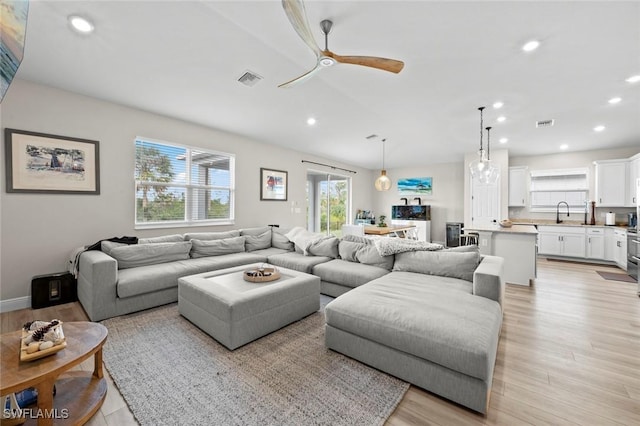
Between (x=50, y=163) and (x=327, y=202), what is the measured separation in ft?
20.2

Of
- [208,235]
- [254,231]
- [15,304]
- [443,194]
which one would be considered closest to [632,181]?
[443,194]

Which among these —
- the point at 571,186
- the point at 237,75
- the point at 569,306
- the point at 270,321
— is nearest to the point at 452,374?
the point at 270,321

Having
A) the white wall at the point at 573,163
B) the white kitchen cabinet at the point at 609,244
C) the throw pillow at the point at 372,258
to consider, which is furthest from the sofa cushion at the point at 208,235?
the white kitchen cabinet at the point at 609,244

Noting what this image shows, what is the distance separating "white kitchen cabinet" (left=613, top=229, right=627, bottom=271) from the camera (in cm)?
494

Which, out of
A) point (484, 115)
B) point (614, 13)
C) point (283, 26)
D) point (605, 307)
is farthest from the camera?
point (484, 115)

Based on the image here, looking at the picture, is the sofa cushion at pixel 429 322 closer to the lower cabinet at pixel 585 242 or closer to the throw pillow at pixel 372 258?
the throw pillow at pixel 372 258

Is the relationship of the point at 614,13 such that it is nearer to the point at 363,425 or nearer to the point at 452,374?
the point at 452,374

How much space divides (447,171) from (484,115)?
3.98 m

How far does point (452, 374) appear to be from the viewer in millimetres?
1590

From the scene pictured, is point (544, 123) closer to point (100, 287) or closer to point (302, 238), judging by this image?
point (302, 238)

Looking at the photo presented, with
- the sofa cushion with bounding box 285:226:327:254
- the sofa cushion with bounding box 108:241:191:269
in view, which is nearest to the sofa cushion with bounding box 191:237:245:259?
the sofa cushion with bounding box 108:241:191:269

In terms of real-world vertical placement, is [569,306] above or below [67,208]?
below

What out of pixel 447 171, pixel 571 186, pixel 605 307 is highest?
pixel 447 171

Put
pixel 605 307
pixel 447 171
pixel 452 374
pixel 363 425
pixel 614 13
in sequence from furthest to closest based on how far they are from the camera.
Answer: pixel 447 171 → pixel 605 307 → pixel 614 13 → pixel 452 374 → pixel 363 425
